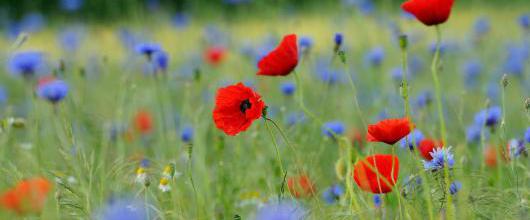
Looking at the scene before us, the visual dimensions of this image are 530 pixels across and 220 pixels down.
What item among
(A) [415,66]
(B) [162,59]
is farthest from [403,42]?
(A) [415,66]

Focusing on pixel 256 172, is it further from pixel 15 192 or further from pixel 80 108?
pixel 15 192

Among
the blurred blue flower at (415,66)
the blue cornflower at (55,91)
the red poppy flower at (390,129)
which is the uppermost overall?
the blue cornflower at (55,91)

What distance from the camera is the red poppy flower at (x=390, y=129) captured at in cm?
110

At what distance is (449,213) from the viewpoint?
1097mm

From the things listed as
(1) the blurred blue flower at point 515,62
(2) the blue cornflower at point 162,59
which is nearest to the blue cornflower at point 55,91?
(2) the blue cornflower at point 162,59

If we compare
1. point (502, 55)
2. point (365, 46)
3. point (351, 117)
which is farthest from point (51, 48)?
point (351, 117)

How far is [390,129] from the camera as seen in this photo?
1102mm

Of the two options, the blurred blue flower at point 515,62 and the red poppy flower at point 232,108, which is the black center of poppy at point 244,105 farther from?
the blurred blue flower at point 515,62

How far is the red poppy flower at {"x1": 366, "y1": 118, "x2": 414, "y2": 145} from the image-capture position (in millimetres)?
1099

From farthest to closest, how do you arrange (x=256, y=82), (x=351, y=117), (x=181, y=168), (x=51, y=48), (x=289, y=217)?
1. (x=51, y=48)
2. (x=256, y=82)
3. (x=351, y=117)
4. (x=181, y=168)
5. (x=289, y=217)

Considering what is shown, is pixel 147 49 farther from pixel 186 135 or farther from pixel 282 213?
pixel 282 213

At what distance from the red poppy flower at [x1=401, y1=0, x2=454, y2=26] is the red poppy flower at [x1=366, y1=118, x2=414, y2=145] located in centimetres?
17

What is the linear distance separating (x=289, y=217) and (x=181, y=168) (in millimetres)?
894

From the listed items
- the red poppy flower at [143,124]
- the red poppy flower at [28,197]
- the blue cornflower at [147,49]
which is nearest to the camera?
the red poppy flower at [28,197]
